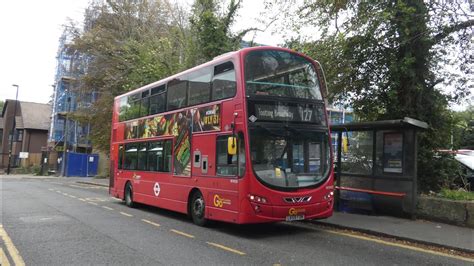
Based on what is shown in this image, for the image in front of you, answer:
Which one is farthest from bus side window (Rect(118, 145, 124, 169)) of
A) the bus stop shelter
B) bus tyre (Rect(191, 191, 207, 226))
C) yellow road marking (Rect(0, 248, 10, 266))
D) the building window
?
the building window

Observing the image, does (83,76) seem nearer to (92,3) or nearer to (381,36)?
(92,3)

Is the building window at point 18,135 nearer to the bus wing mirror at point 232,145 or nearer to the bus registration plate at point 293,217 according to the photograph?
the bus wing mirror at point 232,145

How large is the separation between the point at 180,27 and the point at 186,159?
15183 millimetres

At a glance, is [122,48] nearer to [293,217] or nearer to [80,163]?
[80,163]

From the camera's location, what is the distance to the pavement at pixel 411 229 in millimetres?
8211

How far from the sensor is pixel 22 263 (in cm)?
690

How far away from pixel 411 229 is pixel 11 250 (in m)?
8.12

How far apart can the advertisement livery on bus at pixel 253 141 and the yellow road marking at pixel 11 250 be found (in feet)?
13.4

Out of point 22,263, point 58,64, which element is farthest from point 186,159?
point 58,64

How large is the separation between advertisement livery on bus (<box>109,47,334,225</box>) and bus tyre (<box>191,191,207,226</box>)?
0.02 meters

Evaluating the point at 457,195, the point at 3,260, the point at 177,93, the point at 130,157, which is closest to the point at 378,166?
the point at 457,195

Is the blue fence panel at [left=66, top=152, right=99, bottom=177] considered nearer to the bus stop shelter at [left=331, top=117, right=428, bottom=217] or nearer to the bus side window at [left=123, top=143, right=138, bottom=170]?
the bus side window at [left=123, top=143, right=138, bottom=170]

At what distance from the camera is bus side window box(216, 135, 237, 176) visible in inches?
368

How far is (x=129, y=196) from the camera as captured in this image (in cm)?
1545
